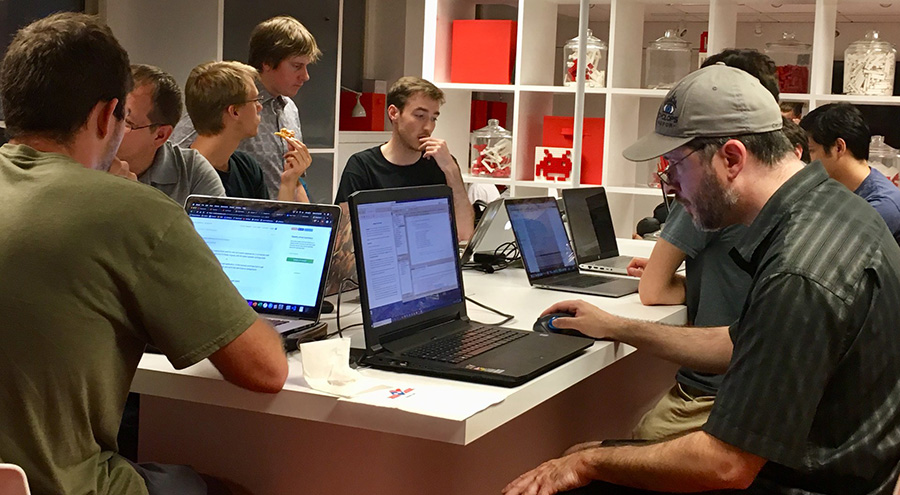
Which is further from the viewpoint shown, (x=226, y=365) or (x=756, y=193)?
(x=756, y=193)

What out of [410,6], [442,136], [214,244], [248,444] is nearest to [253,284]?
[214,244]

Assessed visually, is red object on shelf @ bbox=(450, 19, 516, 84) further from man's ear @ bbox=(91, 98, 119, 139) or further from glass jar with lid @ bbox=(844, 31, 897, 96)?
man's ear @ bbox=(91, 98, 119, 139)

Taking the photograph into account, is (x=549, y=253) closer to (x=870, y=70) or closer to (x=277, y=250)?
(x=277, y=250)

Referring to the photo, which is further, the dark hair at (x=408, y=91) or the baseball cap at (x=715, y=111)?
the dark hair at (x=408, y=91)

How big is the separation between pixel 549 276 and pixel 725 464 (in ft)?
4.58

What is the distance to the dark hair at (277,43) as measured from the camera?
12.2 feet

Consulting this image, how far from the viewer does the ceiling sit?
4.29m

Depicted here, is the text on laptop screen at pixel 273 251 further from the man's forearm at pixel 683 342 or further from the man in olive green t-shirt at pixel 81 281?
the man's forearm at pixel 683 342

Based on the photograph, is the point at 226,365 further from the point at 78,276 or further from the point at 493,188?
the point at 493,188

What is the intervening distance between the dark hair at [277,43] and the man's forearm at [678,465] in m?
2.47

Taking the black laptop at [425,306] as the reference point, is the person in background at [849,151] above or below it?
above

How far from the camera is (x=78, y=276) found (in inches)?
52.2

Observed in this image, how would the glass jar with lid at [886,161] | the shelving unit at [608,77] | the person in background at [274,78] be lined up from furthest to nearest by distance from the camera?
the glass jar with lid at [886,161] < the shelving unit at [608,77] < the person in background at [274,78]

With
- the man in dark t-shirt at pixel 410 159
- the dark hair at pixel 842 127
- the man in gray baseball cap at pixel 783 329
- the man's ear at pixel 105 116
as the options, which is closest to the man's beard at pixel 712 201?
the man in gray baseball cap at pixel 783 329
